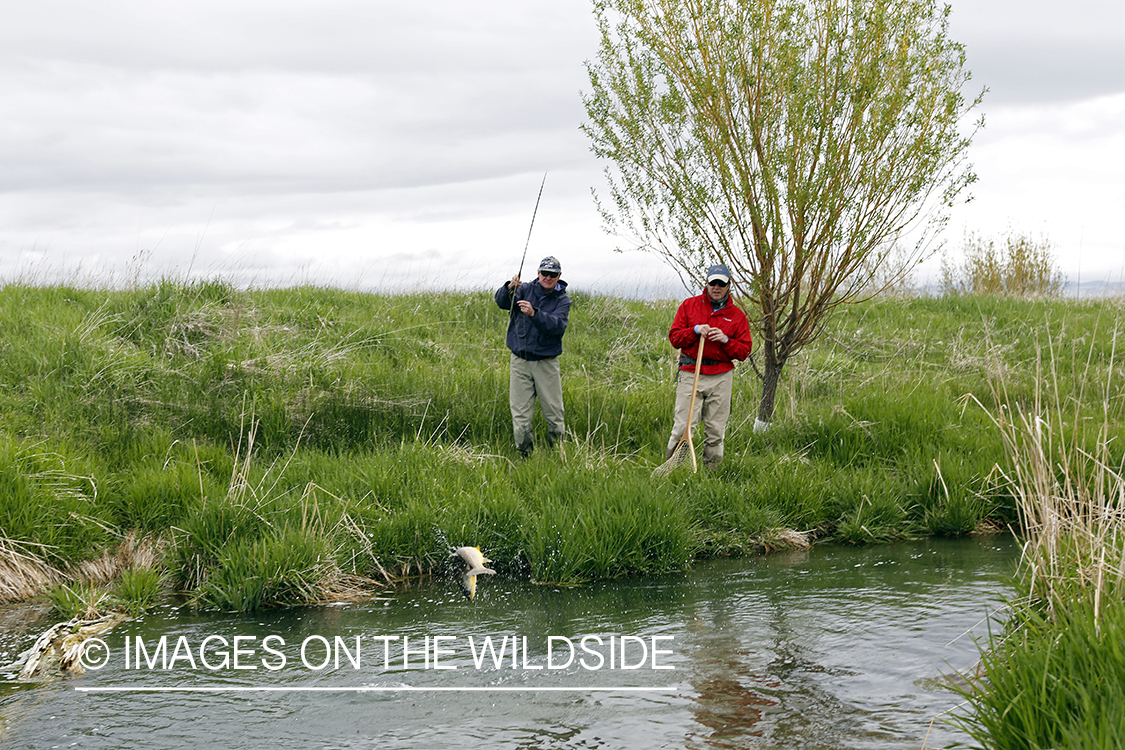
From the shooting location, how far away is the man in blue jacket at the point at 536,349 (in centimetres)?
862

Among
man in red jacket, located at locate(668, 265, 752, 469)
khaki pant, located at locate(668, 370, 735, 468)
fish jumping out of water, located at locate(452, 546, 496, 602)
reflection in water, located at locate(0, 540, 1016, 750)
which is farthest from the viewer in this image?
khaki pant, located at locate(668, 370, 735, 468)

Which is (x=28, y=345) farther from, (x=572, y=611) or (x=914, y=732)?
(x=914, y=732)

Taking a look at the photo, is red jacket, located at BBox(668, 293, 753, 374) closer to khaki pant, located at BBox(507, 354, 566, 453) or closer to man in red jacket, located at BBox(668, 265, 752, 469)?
man in red jacket, located at BBox(668, 265, 752, 469)

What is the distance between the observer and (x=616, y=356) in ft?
40.8

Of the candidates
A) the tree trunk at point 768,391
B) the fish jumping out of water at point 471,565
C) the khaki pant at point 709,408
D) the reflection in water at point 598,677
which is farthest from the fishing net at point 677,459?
the fish jumping out of water at point 471,565

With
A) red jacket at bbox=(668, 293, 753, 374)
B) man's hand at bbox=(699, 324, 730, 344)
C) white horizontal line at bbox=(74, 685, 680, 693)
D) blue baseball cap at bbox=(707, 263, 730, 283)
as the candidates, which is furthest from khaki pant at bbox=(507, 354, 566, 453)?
white horizontal line at bbox=(74, 685, 680, 693)

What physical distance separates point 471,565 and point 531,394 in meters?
2.67

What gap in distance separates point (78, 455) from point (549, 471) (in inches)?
163

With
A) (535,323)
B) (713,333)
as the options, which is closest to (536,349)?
(535,323)

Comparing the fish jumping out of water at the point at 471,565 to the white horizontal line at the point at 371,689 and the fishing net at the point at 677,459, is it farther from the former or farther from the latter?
the fishing net at the point at 677,459

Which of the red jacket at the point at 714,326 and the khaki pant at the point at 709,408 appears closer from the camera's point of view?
the red jacket at the point at 714,326

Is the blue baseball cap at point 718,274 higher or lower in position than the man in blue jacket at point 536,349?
higher

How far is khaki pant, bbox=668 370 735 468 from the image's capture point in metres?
7.96

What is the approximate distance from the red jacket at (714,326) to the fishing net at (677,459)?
0.73 m
